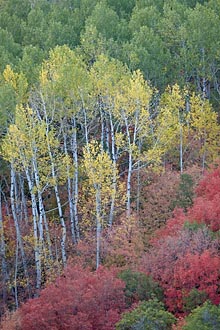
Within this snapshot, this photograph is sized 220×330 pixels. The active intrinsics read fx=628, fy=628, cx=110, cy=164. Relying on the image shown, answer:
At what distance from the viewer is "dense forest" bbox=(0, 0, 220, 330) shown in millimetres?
26219

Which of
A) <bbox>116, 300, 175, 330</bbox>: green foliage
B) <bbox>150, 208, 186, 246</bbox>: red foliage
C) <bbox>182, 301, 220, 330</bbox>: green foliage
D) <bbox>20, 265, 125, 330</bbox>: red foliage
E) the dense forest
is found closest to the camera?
<bbox>182, 301, 220, 330</bbox>: green foliage

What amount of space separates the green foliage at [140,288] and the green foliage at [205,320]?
173 inches

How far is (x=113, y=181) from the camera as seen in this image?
109 feet

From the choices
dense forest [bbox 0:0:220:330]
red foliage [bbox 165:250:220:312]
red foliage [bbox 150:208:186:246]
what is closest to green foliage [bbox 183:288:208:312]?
dense forest [bbox 0:0:220:330]

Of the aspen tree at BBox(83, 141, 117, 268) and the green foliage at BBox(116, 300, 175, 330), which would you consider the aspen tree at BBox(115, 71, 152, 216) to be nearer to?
the aspen tree at BBox(83, 141, 117, 268)

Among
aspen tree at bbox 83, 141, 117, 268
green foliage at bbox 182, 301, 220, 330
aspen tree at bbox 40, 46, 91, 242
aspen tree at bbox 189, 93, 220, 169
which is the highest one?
aspen tree at bbox 40, 46, 91, 242

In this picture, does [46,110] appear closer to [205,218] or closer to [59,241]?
[59,241]

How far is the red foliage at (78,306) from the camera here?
25641 millimetres

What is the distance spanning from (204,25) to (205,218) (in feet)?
62.5

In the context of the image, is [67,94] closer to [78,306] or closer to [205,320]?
[78,306]

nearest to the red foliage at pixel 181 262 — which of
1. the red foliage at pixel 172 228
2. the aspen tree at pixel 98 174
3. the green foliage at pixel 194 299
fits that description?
the green foliage at pixel 194 299

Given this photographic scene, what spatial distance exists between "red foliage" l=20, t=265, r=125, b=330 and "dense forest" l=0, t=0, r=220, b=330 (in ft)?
0.18

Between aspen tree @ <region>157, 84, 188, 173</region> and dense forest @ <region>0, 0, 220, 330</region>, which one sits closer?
dense forest @ <region>0, 0, 220, 330</region>

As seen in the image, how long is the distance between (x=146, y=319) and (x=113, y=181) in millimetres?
11208
